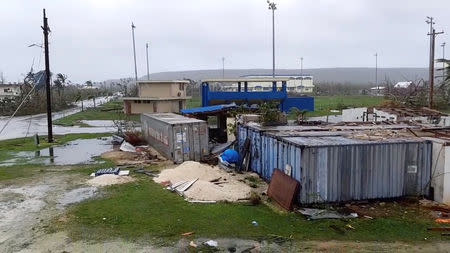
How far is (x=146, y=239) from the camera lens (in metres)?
11.9

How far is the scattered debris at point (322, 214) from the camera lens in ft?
43.6

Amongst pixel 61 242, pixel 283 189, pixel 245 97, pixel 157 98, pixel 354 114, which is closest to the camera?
pixel 61 242

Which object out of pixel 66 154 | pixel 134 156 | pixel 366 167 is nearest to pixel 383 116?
pixel 366 167

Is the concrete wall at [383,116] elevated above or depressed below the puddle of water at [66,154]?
above

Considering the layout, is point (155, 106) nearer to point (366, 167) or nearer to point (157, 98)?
point (157, 98)

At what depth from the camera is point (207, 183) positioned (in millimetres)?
16844

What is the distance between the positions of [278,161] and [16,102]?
62.6m

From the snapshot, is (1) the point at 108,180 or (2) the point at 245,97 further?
(2) the point at 245,97

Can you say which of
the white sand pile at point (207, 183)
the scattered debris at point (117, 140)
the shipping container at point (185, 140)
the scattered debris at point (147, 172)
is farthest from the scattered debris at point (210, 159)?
the scattered debris at point (117, 140)

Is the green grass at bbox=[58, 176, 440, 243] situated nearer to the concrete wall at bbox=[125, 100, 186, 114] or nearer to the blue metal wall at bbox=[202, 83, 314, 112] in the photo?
the blue metal wall at bbox=[202, 83, 314, 112]

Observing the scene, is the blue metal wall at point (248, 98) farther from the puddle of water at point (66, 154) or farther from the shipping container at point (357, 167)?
the shipping container at point (357, 167)

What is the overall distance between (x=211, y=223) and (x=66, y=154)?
56.6 feet

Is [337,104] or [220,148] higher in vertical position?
[337,104]

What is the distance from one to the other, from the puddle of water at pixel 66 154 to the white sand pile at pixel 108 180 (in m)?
5.59
